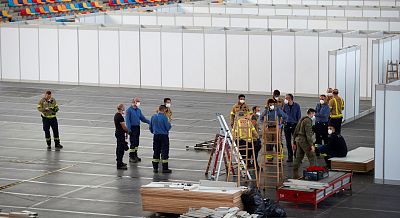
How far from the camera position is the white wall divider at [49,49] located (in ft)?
162

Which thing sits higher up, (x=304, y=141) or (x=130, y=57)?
(x=130, y=57)

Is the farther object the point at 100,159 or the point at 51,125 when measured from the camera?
the point at 51,125

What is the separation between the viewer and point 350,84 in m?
36.8

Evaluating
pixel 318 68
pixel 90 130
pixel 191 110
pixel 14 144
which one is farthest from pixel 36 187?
pixel 318 68

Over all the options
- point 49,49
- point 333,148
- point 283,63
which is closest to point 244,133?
point 333,148

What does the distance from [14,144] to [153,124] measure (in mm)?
7500

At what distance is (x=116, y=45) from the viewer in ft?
157

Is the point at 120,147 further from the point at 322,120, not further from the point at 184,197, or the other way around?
the point at 184,197

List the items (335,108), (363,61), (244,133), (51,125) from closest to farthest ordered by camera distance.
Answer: (244,133) < (335,108) < (51,125) < (363,61)

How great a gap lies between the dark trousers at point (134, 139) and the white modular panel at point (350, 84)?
9785mm

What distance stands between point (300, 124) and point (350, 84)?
1092 cm

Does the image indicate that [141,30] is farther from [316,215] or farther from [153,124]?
[316,215]

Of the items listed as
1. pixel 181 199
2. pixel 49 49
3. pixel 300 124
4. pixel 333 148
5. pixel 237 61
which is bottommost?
pixel 181 199

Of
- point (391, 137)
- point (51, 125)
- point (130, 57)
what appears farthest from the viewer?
point (130, 57)
